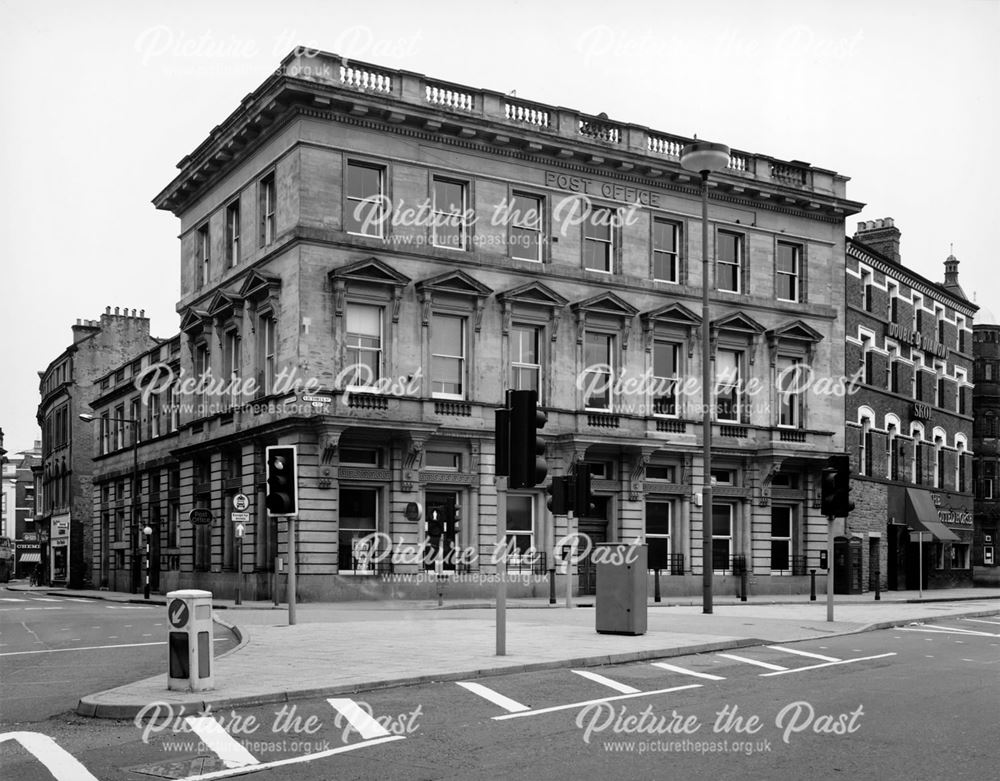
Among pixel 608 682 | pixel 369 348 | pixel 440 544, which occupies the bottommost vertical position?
pixel 440 544

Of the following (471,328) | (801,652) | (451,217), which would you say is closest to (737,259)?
(471,328)

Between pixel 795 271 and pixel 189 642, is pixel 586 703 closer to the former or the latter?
pixel 189 642

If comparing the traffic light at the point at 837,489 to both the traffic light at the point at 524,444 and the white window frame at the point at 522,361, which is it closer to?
the traffic light at the point at 524,444

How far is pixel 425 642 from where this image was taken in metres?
18.0

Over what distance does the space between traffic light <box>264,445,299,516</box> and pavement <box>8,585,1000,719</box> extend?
2.12 m

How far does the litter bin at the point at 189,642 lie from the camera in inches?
473

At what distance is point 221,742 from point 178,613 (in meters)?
2.61

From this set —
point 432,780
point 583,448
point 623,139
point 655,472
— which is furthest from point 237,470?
point 432,780

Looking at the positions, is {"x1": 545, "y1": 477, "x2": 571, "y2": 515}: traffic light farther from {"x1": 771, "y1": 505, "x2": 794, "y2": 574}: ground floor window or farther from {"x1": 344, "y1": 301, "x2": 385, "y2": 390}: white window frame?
{"x1": 771, "y1": 505, "x2": 794, "y2": 574}: ground floor window

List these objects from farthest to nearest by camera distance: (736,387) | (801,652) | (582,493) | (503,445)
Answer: (736,387), (582,493), (801,652), (503,445)

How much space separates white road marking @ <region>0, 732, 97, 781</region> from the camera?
8.55 m

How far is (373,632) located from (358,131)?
1817 centimetres

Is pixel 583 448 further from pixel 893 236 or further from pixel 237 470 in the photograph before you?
pixel 893 236

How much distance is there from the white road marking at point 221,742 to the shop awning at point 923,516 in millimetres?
42671
